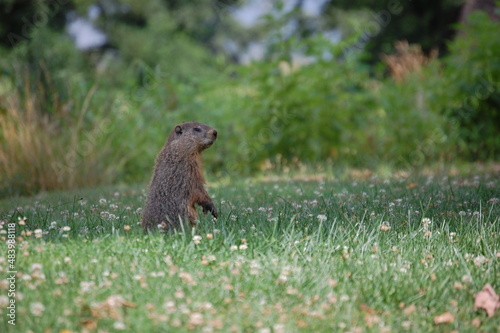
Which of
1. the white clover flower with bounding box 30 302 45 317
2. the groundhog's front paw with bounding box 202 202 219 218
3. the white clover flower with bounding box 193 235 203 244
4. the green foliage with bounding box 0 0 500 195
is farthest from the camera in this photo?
the green foliage with bounding box 0 0 500 195

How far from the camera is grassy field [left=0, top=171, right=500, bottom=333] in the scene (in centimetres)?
300

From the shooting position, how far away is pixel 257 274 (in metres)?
3.52

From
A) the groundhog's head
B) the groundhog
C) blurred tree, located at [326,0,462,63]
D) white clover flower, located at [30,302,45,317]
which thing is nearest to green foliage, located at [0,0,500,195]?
the groundhog's head

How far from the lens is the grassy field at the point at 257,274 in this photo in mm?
3000

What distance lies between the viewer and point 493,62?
9.66m

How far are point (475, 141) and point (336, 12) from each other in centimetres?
1996

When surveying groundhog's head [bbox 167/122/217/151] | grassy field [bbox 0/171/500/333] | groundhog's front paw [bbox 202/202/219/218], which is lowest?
grassy field [bbox 0/171/500/333]

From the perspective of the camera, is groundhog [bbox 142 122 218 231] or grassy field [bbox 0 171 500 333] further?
groundhog [bbox 142 122 218 231]

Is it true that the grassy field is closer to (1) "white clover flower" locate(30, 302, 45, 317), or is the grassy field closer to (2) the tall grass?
(1) "white clover flower" locate(30, 302, 45, 317)

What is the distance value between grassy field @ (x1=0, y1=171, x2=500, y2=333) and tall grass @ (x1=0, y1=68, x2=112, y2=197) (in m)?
3.70

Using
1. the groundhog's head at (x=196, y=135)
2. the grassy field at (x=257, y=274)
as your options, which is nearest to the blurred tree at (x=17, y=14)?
the groundhog's head at (x=196, y=135)

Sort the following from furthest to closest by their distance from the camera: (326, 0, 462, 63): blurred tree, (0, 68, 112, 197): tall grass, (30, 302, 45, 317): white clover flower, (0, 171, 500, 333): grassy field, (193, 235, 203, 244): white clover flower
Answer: (326, 0, 462, 63): blurred tree, (0, 68, 112, 197): tall grass, (193, 235, 203, 244): white clover flower, (0, 171, 500, 333): grassy field, (30, 302, 45, 317): white clover flower

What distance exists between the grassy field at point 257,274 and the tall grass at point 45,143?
12.1 ft

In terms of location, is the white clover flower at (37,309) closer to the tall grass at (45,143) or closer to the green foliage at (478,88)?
the tall grass at (45,143)
